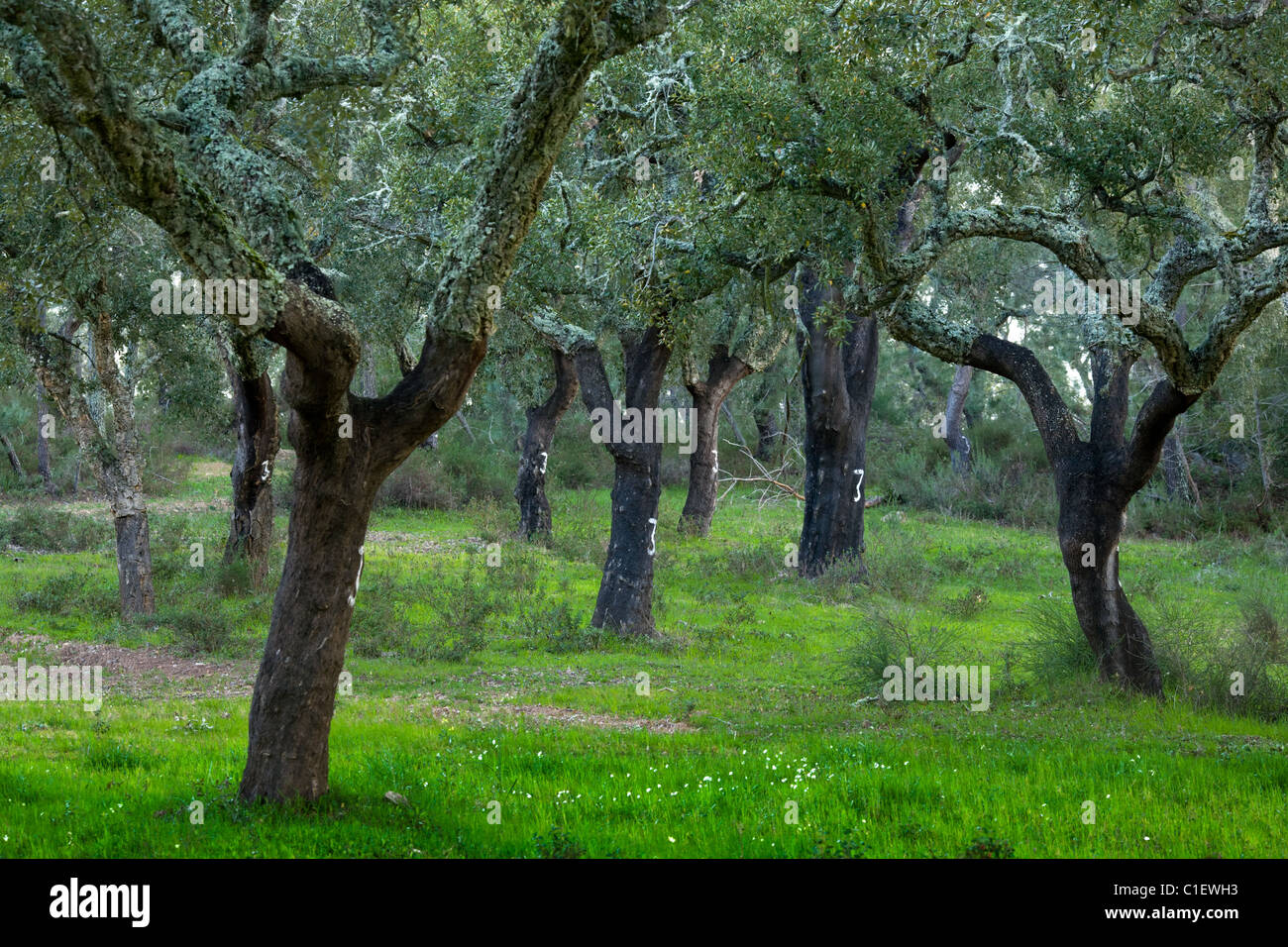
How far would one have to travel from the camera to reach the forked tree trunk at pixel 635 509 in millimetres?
16969

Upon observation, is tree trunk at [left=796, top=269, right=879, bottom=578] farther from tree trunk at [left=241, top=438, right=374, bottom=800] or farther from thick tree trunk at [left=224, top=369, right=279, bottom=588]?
tree trunk at [left=241, top=438, right=374, bottom=800]

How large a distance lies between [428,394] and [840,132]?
575 cm

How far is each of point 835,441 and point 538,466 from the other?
847 centimetres

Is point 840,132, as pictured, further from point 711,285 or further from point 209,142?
point 209,142

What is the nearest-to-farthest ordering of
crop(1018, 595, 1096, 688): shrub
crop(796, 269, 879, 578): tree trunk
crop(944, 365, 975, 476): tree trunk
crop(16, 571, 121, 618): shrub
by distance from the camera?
crop(1018, 595, 1096, 688): shrub < crop(16, 571, 121, 618): shrub < crop(796, 269, 879, 578): tree trunk < crop(944, 365, 975, 476): tree trunk

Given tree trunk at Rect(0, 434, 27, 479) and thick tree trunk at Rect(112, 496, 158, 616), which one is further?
tree trunk at Rect(0, 434, 27, 479)

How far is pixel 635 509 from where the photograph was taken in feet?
56.7

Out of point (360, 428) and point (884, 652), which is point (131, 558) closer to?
point (360, 428)

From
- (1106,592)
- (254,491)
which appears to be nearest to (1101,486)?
(1106,592)

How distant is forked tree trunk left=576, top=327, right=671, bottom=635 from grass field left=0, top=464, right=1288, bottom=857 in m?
0.63

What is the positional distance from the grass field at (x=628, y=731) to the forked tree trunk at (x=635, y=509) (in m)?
0.63

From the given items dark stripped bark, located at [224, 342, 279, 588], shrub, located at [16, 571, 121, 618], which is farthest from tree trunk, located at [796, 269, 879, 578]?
shrub, located at [16, 571, 121, 618]

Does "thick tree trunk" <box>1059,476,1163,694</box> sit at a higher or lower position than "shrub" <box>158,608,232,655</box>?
higher

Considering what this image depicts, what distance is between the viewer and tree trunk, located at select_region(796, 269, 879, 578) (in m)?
22.2
